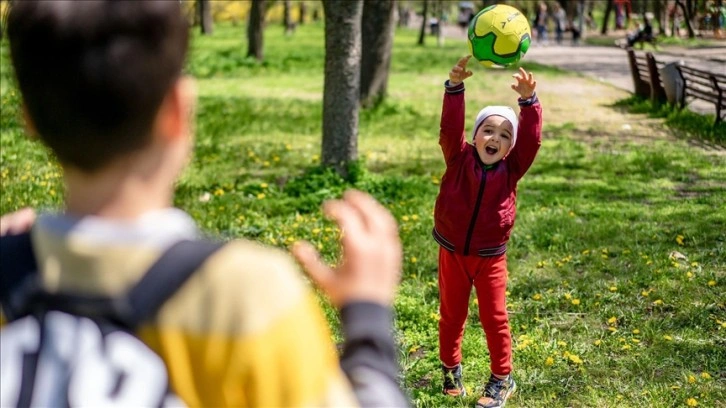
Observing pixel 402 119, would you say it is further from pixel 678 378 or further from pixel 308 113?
pixel 678 378

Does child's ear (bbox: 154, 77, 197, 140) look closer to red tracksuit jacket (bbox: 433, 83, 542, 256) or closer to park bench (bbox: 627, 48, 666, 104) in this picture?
red tracksuit jacket (bbox: 433, 83, 542, 256)

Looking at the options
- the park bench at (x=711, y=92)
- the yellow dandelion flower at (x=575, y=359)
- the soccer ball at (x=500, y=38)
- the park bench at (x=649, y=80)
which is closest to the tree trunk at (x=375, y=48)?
the park bench at (x=649, y=80)

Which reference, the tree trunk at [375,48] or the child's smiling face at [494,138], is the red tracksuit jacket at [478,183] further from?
the tree trunk at [375,48]

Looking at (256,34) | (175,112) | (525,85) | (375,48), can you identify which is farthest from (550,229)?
(256,34)

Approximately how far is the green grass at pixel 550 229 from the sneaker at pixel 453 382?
7 centimetres

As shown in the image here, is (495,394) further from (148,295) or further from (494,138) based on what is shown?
(148,295)

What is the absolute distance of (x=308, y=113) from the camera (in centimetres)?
1390

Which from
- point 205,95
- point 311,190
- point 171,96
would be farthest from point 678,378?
point 205,95

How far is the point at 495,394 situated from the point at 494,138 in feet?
4.27

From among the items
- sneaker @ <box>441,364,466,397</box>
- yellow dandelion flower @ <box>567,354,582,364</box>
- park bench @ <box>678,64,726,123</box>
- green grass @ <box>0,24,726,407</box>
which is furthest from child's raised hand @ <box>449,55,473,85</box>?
park bench @ <box>678,64,726,123</box>

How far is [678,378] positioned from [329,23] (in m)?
5.26

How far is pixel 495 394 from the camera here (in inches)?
168

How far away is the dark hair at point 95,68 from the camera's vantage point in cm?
113

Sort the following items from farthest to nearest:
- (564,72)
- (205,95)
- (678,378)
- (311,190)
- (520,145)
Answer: (564,72) → (205,95) → (311,190) → (678,378) → (520,145)
